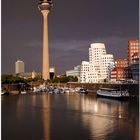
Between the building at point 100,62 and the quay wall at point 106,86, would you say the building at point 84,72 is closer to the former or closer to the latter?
the building at point 100,62

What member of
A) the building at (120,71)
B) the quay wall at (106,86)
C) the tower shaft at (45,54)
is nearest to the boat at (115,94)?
the quay wall at (106,86)

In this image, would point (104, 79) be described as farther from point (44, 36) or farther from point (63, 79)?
point (44, 36)

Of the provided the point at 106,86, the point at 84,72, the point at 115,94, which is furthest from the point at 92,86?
the point at 115,94

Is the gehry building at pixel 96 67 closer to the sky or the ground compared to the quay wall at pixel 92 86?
closer to the sky

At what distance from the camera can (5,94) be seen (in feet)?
39.6

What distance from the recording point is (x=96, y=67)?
617 inches

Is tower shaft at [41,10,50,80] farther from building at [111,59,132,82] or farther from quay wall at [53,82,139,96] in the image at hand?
building at [111,59,132,82]

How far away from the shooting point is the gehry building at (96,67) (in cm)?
1540

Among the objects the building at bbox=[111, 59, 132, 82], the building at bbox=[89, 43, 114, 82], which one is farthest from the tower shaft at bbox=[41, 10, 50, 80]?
the building at bbox=[111, 59, 132, 82]

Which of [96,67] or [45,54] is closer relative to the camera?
[96,67]

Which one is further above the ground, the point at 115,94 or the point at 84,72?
the point at 84,72

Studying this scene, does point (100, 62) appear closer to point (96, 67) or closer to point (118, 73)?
point (96, 67)

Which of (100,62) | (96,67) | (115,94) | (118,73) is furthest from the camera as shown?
(100,62)

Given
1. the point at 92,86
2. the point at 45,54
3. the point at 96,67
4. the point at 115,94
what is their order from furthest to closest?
1. the point at 45,54
2. the point at 96,67
3. the point at 92,86
4. the point at 115,94
